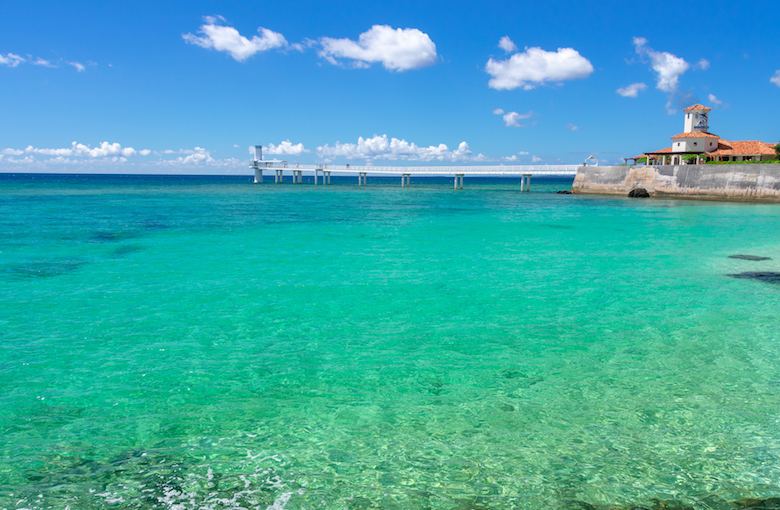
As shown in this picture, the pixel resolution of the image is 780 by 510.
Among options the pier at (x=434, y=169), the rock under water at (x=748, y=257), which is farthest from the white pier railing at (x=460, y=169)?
the rock under water at (x=748, y=257)

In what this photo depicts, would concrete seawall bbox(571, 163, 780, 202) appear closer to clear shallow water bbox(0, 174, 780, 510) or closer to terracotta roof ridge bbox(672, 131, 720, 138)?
terracotta roof ridge bbox(672, 131, 720, 138)

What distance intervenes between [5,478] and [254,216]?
30.2 m

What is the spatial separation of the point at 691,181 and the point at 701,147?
38.0ft

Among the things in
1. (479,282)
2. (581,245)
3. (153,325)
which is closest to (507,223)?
(581,245)

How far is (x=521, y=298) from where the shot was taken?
1128cm

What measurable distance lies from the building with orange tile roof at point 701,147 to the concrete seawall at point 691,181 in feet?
19.0

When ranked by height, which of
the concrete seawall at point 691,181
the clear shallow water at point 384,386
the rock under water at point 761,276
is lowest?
the clear shallow water at point 384,386

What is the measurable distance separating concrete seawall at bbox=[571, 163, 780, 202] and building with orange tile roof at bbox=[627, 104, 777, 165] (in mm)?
5787

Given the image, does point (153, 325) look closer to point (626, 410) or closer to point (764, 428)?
point (626, 410)

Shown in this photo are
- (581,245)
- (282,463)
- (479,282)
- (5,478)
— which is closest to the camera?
(5,478)

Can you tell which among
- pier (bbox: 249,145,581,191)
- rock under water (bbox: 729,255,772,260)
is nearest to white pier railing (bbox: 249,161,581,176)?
pier (bbox: 249,145,581,191)

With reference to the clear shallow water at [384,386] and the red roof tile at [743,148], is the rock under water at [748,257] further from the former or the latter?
the red roof tile at [743,148]

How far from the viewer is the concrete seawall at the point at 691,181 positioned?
44.4 meters

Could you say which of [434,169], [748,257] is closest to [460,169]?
[434,169]
